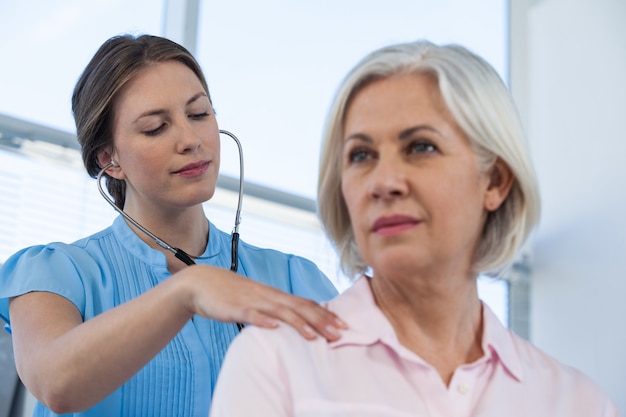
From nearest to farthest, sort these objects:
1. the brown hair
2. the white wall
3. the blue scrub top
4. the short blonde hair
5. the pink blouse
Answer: the pink blouse, the short blonde hair, the blue scrub top, the brown hair, the white wall

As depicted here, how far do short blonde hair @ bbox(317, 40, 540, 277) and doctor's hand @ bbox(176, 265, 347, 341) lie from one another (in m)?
0.18

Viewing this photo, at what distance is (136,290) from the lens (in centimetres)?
178

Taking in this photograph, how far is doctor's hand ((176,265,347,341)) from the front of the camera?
49.3 inches

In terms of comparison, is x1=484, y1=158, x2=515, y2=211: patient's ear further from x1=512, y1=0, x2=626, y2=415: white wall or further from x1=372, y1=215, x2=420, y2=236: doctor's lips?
x1=512, y1=0, x2=626, y2=415: white wall

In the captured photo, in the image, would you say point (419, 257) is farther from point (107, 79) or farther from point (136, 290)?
point (107, 79)

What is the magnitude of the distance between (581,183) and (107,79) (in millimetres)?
3134

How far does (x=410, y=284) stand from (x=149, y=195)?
2.16 feet

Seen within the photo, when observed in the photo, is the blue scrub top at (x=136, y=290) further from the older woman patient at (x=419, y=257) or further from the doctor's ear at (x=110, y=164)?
the older woman patient at (x=419, y=257)

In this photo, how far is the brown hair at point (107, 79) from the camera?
180 centimetres

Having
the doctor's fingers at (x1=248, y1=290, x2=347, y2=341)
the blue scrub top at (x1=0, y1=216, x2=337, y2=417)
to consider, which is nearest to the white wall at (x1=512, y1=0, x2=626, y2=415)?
the blue scrub top at (x1=0, y1=216, x2=337, y2=417)

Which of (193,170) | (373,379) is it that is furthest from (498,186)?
(193,170)

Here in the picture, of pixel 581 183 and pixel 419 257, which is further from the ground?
pixel 419 257

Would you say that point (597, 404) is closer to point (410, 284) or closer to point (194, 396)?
point (410, 284)

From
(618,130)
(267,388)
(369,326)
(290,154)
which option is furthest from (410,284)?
(618,130)
